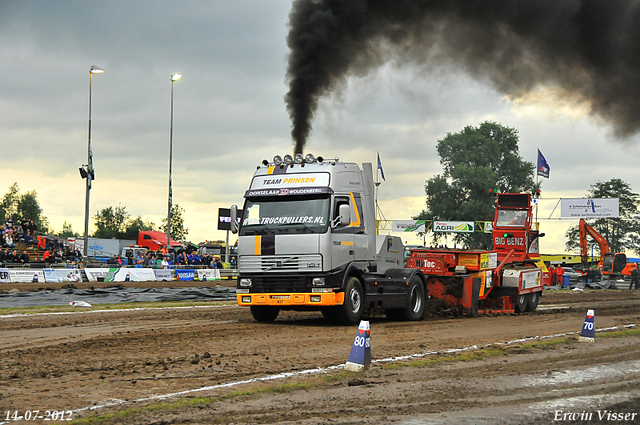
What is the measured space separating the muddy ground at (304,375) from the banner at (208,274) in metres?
23.0

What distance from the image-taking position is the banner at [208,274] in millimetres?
37438

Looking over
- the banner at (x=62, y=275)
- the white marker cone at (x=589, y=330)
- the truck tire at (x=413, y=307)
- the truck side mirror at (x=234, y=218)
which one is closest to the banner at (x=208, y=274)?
the banner at (x=62, y=275)

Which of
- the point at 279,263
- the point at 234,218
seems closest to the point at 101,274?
the point at 234,218

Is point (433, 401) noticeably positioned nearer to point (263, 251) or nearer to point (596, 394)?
point (596, 394)

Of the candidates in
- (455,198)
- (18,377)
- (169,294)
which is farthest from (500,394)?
(455,198)

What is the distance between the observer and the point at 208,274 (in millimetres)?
38031

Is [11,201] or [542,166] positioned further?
[11,201]

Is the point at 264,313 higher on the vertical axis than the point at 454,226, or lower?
lower

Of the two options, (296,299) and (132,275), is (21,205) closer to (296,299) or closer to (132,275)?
(132,275)

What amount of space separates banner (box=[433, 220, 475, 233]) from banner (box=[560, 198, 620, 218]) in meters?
9.04

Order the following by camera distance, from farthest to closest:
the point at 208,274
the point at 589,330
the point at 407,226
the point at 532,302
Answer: the point at 407,226
the point at 208,274
the point at 532,302
the point at 589,330

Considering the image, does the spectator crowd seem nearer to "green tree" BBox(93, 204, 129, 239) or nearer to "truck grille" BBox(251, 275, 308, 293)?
"truck grille" BBox(251, 275, 308, 293)

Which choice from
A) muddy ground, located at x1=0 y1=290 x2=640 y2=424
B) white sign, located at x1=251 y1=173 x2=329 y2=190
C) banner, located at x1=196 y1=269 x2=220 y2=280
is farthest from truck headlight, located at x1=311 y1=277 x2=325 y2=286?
banner, located at x1=196 y1=269 x2=220 y2=280

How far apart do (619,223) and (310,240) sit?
87586mm
